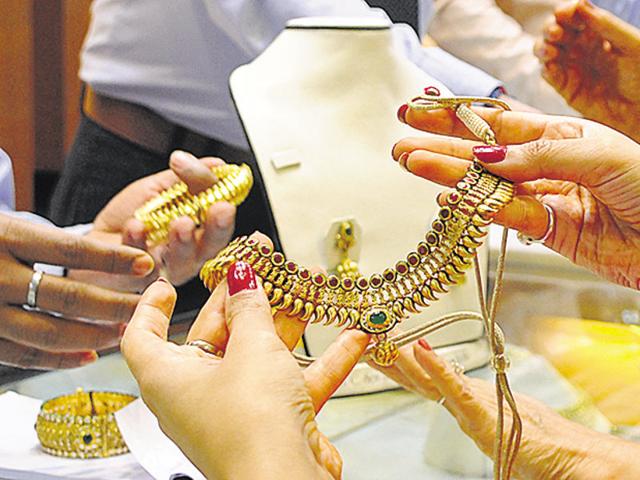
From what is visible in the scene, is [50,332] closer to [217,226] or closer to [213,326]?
[217,226]

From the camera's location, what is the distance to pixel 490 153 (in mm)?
630

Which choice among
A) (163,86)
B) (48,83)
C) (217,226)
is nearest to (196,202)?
(217,226)

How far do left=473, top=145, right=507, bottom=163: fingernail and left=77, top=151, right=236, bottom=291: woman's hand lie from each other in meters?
0.42

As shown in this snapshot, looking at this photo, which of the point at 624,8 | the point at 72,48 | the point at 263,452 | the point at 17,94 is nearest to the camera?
the point at 263,452

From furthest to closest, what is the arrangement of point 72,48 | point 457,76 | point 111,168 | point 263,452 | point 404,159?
1. point 72,48
2. point 111,168
3. point 457,76
4. point 404,159
5. point 263,452

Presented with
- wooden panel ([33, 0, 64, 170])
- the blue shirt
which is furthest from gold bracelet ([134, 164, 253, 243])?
wooden panel ([33, 0, 64, 170])

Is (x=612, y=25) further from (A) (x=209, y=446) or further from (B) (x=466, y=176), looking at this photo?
(A) (x=209, y=446)

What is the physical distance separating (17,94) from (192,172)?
1.67 metres

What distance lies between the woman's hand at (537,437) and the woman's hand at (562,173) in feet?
0.40

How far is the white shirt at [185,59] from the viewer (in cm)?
120

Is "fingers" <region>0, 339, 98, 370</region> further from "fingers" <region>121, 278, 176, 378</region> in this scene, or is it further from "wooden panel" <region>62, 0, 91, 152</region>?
"wooden panel" <region>62, 0, 91, 152</region>

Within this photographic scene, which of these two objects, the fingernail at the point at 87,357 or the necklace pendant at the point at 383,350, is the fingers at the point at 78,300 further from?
the necklace pendant at the point at 383,350

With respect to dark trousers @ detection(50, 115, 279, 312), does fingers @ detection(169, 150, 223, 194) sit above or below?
above

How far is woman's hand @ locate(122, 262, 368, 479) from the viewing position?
1.59 feet
